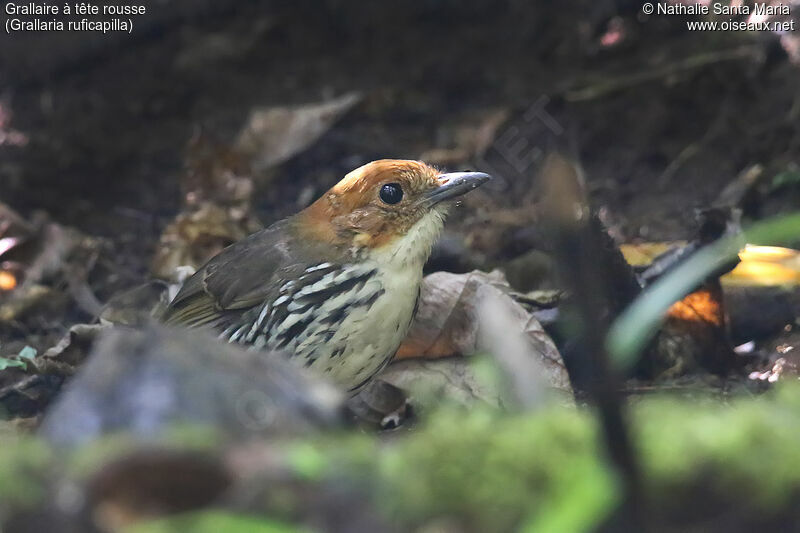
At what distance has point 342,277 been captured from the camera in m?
3.64

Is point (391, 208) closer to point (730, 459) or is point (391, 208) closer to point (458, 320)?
point (458, 320)

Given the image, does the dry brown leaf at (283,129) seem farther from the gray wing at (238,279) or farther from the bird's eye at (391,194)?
the bird's eye at (391,194)

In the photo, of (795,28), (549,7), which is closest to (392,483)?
(795,28)

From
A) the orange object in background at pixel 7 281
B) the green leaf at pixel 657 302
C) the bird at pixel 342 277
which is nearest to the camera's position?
the green leaf at pixel 657 302

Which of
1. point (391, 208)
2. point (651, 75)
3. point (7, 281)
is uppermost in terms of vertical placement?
point (651, 75)

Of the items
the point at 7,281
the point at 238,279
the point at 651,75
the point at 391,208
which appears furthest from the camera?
the point at 651,75

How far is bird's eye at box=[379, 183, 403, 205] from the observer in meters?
3.77

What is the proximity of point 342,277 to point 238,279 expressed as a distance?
519 mm

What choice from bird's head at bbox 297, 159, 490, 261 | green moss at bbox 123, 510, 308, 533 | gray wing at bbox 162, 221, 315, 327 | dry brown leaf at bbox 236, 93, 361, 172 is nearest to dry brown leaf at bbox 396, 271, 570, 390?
bird's head at bbox 297, 159, 490, 261

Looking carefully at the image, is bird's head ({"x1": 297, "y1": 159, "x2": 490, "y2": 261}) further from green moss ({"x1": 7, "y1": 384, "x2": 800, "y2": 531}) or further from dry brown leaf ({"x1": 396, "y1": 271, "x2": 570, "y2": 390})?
green moss ({"x1": 7, "y1": 384, "x2": 800, "y2": 531})

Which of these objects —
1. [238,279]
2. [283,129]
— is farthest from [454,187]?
[283,129]

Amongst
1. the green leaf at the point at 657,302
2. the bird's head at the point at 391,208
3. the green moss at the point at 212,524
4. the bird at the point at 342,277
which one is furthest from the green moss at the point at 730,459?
the bird's head at the point at 391,208

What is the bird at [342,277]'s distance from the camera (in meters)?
3.57

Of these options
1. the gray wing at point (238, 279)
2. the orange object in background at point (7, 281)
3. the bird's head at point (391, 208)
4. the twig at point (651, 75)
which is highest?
the twig at point (651, 75)
